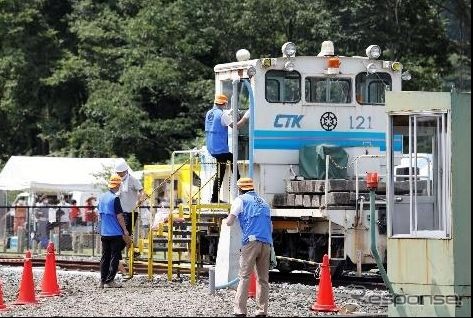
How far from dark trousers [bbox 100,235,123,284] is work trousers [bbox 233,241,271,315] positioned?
15.2 ft

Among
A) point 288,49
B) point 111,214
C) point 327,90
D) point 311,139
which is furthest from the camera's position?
point 327,90

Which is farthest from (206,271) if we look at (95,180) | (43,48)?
(43,48)

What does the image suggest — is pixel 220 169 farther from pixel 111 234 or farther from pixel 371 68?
pixel 371 68

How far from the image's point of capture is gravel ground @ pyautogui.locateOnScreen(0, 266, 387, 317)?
14945 mm

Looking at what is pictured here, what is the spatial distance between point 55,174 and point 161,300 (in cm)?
2057

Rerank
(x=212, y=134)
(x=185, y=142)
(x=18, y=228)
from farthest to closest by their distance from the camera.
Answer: (x=185, y=142), (x=18, y=228), (x=212, y=134)

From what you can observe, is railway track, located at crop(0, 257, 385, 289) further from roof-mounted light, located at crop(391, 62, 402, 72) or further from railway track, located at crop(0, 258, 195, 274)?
roof-mounted light, located at crop(391, 62, 402, 72)

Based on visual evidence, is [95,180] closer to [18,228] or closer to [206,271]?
[18,228]

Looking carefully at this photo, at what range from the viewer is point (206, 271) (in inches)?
816

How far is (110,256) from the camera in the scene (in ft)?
61.4

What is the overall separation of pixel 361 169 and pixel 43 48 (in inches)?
1275

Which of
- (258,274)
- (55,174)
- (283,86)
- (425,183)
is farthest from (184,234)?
(55,174)

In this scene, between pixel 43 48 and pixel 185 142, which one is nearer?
pixel 185 142

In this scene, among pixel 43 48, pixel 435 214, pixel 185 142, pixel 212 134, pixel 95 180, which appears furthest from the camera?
pixel 43 48
